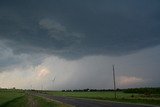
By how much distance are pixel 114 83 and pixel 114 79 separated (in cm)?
138

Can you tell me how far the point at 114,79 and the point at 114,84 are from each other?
174 cm

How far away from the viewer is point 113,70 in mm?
96938

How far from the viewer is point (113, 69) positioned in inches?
3824

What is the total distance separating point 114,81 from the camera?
94.4 meters

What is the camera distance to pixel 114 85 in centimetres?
9425

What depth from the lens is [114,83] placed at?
94188 millimetres

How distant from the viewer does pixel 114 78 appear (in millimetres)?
94938

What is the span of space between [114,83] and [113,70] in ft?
16.0

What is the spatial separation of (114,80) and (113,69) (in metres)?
4.30

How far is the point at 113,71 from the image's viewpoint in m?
96.8

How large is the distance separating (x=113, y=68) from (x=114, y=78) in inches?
155

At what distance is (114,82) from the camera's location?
94250mm

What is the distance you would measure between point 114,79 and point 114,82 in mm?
1078

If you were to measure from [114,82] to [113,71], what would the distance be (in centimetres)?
421
